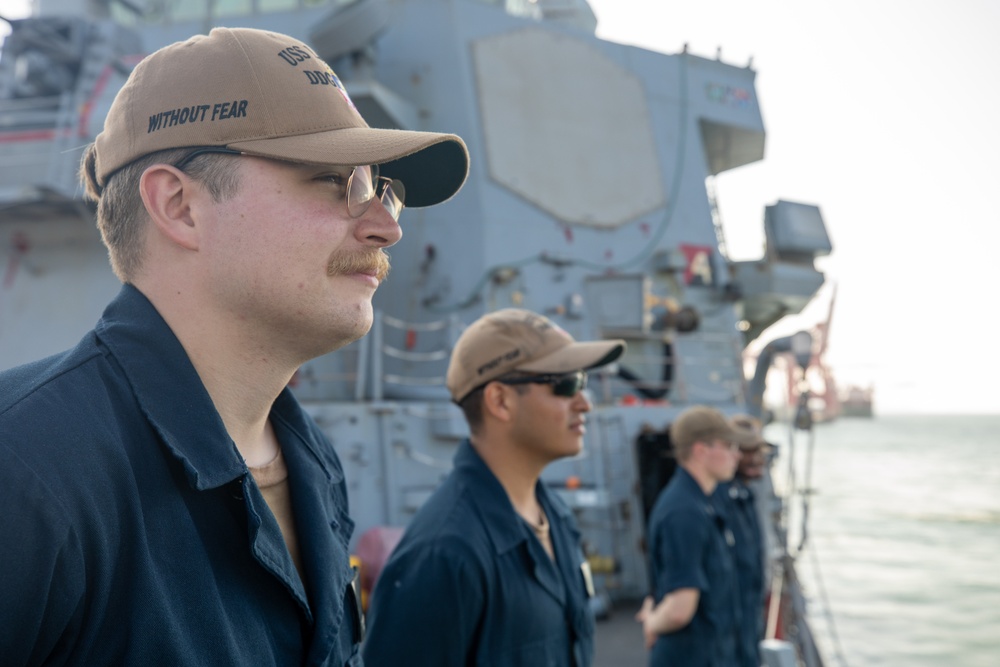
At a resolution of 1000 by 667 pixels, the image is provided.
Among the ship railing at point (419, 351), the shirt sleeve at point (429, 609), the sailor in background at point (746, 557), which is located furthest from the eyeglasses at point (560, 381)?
the ship railing at point (419, 351)

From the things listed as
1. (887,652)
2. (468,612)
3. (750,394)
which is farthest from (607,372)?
(887,652)

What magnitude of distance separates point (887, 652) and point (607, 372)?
1094 cm

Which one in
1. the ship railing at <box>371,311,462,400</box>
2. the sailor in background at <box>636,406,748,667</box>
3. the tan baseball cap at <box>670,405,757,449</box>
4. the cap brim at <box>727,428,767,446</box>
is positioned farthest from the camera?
the ship railing at <box>371,311,462,400</box>

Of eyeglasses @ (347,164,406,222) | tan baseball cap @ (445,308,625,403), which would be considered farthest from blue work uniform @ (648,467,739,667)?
eyeglasses @ (347,164,406,222)

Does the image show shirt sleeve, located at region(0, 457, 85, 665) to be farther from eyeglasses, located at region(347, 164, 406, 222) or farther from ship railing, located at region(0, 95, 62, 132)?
ship railing, located at region(0, 95, 62, 132)

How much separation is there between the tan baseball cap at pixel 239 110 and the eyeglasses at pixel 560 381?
143cm

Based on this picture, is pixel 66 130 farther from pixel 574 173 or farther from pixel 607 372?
pixel 607 372

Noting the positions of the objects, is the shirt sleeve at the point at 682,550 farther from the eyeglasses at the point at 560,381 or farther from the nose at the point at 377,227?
the nose at the point at 377,227

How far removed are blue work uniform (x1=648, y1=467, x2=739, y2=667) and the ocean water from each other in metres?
1.84

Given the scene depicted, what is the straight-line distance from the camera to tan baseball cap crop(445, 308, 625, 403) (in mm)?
2729

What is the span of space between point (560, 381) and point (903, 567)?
82.8 ft

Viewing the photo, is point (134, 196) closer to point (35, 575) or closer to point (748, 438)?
point (35, 575)

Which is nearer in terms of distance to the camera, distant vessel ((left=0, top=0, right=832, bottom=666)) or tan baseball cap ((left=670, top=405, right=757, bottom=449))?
tan baseball cap ((left=670, top=405, right=757, bottom=449))

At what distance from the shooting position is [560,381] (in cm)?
274
